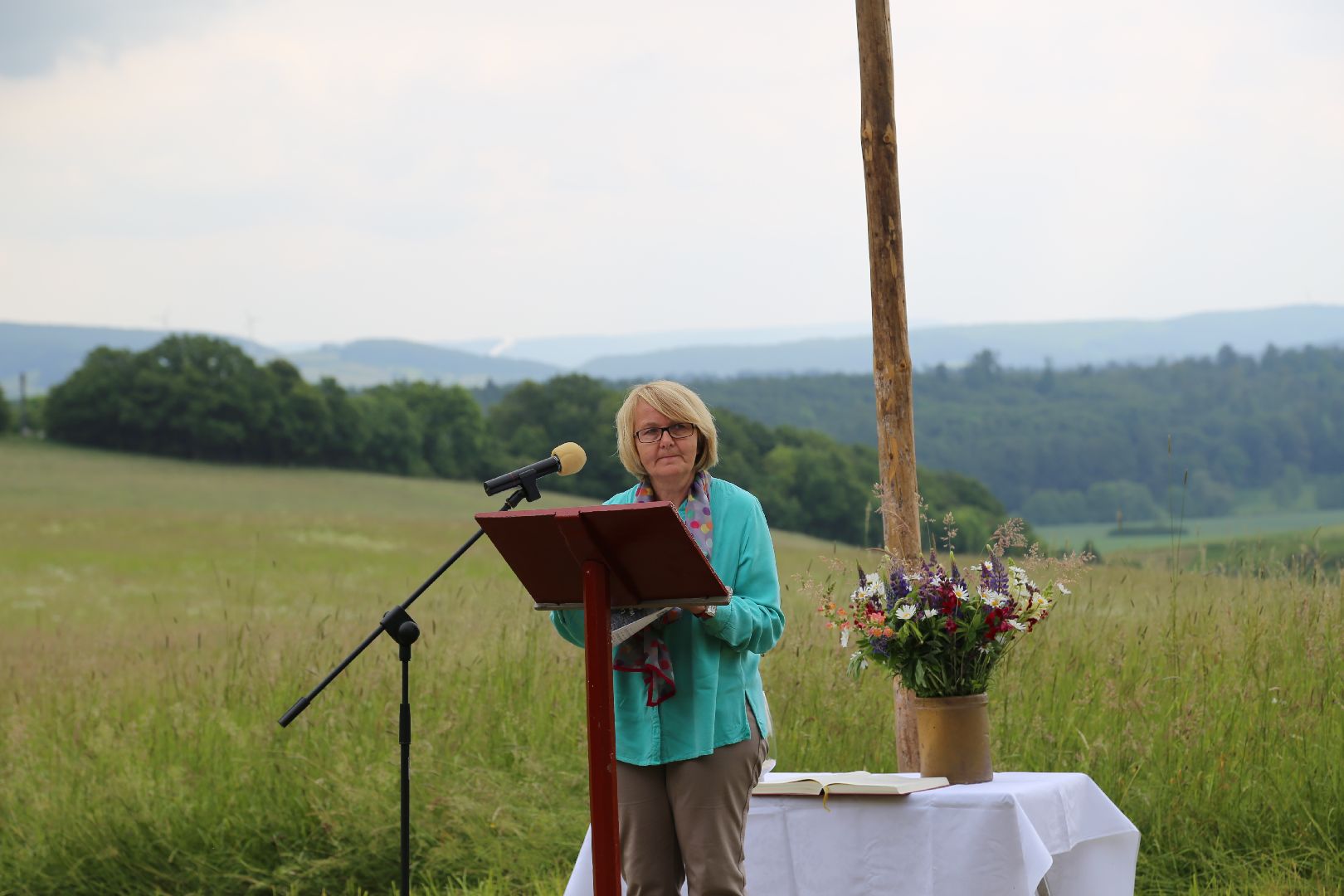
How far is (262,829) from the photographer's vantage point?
6.52 meters

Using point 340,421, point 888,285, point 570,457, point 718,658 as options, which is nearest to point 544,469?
point 570,457

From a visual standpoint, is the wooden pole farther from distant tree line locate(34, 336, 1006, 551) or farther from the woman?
distant tree line locate(34, 336, 1006, 551)

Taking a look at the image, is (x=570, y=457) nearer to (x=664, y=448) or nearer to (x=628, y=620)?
(x=664, y=448)

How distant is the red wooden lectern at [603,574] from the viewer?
10.00 ft

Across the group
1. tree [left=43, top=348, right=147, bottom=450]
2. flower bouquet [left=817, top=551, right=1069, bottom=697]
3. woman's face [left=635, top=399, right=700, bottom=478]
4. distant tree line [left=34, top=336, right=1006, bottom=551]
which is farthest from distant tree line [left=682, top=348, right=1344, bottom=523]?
woman's face [left=635, top=399, right=700, bottom=478]

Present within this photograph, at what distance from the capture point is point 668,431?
372 centimetres

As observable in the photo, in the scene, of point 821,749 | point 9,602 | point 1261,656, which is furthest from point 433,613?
point 9,602

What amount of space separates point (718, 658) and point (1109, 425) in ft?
255

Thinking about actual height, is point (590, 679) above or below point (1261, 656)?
above

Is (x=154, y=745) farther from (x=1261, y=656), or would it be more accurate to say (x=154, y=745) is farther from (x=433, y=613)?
(x=1261, y=656)

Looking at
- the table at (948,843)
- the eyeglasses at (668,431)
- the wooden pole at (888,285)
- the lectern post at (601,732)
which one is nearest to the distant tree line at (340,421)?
the wooden pole at (888,285)

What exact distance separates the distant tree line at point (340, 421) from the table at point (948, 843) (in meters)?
42.3

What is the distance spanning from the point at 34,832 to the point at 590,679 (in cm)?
448

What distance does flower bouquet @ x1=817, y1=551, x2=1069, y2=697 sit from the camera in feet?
14.0
